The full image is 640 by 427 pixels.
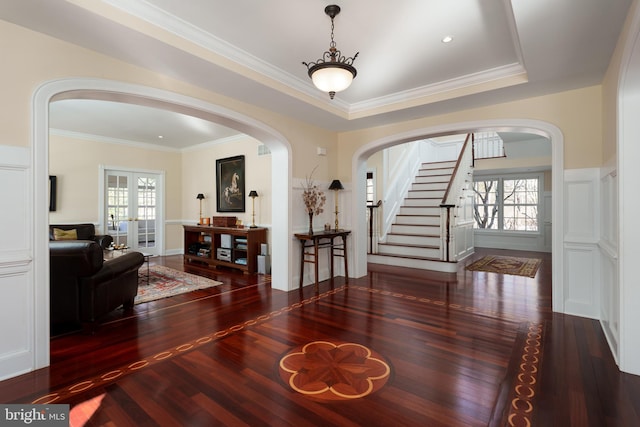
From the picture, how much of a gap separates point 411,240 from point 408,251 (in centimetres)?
40

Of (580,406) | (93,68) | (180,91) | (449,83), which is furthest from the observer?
(449,83)

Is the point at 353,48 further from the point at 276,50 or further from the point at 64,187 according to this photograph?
the point at 64,187

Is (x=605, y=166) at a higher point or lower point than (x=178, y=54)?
lower

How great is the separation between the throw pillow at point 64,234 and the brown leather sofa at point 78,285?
3484mm

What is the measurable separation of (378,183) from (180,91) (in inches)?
204

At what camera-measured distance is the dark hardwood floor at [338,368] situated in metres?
1.98

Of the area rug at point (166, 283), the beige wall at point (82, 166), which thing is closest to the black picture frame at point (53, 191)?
the beige wall at point (82, 166)

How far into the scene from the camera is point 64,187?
6652 mm

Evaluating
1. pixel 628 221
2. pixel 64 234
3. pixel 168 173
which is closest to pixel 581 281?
pixel 628 221

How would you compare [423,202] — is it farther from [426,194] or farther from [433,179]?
[433,179]

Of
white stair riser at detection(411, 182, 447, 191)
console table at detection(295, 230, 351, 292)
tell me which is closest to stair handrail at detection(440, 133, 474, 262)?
white stair riser at detection(411, 182, 447, 191)

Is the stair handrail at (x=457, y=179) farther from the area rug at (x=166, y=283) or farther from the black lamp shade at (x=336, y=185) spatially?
the area rug at (x=166, y=283)

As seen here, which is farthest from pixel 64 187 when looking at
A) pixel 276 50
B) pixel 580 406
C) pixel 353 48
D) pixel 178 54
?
pixel 580 406

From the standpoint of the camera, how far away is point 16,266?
2.40 metres
